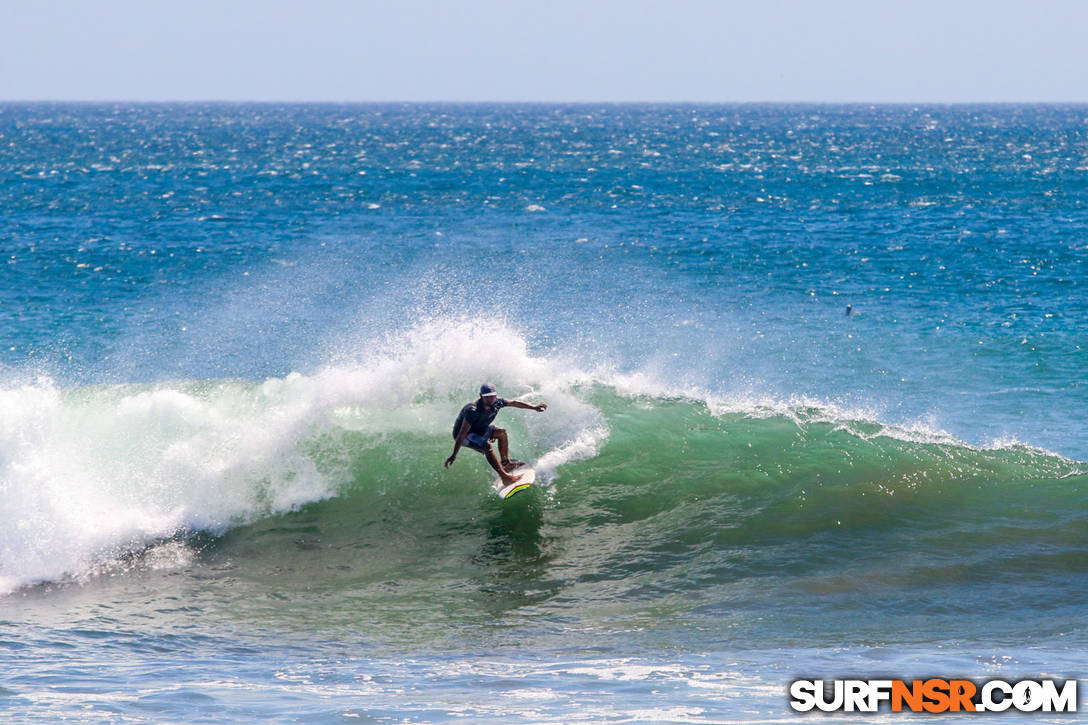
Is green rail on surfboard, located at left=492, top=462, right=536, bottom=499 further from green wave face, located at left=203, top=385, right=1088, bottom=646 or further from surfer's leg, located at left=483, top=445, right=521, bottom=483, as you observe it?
green wave face, located at left=203, top=385, right=1088, bottom=646

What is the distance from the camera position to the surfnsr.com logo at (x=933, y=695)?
8477mm

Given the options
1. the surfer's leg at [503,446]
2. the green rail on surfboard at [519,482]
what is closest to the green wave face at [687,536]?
the green rail on surfboard at [519,482]

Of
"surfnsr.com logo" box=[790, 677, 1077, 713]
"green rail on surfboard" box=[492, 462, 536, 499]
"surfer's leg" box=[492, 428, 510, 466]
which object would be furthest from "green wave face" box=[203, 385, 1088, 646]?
"surfnsr.com logo" box=[790, 677, 1077, 713]

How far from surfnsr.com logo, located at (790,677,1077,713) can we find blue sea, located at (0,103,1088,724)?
0.27 meters

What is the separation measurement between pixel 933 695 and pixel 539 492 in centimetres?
690

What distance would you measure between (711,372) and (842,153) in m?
73.7

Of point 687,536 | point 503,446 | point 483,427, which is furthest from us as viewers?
point 503,446

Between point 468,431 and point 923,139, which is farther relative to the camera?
point 923,139

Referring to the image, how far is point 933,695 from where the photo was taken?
8.79 m

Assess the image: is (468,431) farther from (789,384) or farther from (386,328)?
(386,328)

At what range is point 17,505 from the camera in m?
13.5

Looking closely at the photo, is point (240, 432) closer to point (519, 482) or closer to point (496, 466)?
point (496, 466)

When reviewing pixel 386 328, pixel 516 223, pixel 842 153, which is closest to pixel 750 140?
pixel 842 153

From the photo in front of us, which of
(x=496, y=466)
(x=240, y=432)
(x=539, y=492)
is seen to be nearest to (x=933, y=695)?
(x=496, y=466)
